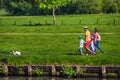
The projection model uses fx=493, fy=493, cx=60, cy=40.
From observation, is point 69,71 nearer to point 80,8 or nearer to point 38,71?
point 38,71

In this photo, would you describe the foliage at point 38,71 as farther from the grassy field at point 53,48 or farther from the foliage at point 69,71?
the foliage at point 69,71

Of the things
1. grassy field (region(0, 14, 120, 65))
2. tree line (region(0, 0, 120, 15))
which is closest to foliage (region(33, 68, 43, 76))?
grassy field (region(0, 14, 120, 65))

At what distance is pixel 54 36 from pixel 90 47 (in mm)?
15318

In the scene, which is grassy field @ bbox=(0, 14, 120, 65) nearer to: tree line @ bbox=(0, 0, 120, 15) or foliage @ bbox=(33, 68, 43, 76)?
foliage @ bbox=(33, 68, 43, 76)

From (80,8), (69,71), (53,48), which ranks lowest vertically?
(80,8)

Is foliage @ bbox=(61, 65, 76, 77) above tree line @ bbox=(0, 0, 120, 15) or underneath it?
above

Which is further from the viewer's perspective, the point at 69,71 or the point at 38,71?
the point at 38,71

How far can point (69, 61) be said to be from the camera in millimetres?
33156

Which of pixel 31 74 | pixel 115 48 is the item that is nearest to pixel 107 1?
pixel 115 48

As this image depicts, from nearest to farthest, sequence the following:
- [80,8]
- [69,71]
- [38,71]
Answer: [69,71], [38,71], [80,8]

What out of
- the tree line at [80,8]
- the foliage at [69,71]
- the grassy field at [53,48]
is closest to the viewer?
the foliage at [69,71]

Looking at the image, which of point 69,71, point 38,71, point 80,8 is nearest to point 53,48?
point 38,71

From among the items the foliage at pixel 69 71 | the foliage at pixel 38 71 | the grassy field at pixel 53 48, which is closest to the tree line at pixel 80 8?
the grassy field at pixel 53 48

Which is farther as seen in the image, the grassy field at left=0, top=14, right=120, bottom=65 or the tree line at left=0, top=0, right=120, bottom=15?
the tree line at left=0, top=0, right=120, bottom=15
